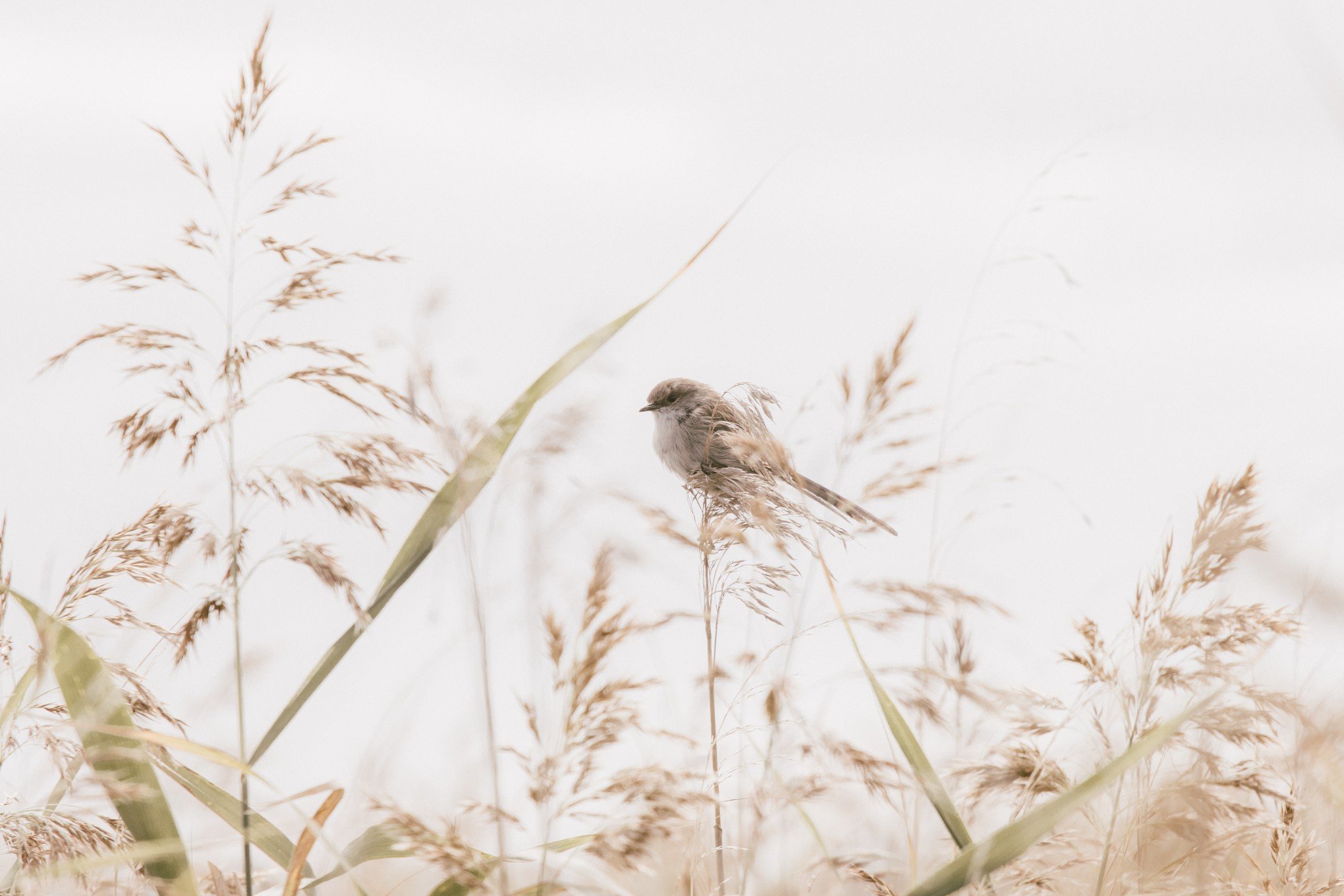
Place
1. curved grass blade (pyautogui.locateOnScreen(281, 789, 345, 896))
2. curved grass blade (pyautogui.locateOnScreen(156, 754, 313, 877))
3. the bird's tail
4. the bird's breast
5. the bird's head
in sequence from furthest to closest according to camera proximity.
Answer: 1. the bird's head
2. the bird's breast
3. the bird's tail
4. curved grass blade (pyautogui.locateOnScreen(156, 754, 313, 877))
5. curved grass blade (pyautogui.locateOnScreen(281, 789, 345, 896))

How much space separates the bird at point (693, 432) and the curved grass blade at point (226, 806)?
1.23m

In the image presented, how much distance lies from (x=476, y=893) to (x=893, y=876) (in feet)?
2.91

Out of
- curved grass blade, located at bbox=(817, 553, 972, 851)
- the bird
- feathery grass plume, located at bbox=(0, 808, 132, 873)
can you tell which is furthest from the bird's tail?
feathery grass plume, located at bbox=(0, 808, 132, 873)

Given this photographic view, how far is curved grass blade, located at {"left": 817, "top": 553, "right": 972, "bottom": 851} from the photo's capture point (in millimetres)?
1865

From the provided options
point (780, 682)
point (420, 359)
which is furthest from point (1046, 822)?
point (420, 359)

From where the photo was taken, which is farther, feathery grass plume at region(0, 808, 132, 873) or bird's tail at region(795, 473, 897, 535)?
bird's tail at region(795, 473, 897, 535)

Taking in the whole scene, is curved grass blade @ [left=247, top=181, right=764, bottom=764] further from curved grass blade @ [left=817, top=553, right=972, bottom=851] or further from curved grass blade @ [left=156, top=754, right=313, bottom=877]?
curved grass blade @ [left=817, top=553, right=972, bottom=851]

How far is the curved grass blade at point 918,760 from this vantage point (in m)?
1.87

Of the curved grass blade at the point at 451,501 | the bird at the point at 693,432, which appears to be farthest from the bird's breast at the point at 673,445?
the curved grass blade at the point at 451,501

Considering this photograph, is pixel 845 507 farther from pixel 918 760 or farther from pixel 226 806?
pixel 226 806

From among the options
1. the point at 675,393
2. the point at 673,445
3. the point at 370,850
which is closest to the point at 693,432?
the point at 673,445

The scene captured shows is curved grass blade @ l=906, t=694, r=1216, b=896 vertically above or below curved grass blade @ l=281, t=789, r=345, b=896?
above

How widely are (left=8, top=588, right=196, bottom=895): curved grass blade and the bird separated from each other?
134 cm

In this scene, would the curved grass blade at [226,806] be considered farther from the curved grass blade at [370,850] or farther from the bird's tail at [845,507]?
→ the bird's tail at [845,507]
